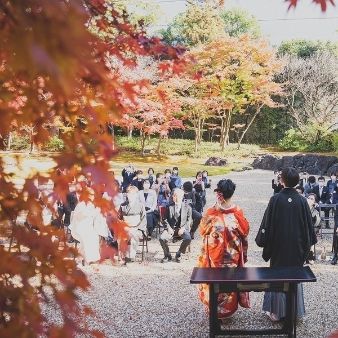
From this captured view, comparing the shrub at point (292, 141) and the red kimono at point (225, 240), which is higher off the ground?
the shrub at point (292, 141)

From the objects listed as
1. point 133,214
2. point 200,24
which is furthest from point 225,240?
point 200,24

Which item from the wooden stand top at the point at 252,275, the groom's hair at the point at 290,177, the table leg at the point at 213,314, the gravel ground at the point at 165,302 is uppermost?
the groom's hair at the point at 290,177

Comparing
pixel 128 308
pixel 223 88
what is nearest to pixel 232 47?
pixel 223 88

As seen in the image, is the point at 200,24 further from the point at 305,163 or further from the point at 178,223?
the point at 178,223

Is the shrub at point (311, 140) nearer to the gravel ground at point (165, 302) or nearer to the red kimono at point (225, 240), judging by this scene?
the gravel ground at point (165, 302)

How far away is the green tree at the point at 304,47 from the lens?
34.2 m

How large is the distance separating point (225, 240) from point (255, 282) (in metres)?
0.98

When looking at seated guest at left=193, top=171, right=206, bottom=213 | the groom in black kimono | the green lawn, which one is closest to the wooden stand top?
the groom in black kimono

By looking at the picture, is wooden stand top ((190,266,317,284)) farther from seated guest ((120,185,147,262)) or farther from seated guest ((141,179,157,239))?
seated guest ((141,179,157,239))

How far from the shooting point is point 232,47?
26.1 m

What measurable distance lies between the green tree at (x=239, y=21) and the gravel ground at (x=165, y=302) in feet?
115

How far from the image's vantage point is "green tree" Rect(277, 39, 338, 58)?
112 feet

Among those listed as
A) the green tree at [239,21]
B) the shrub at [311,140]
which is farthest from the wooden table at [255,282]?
the green tree at [239,21]

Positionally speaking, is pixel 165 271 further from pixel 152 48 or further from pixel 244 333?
pixel 152 48
